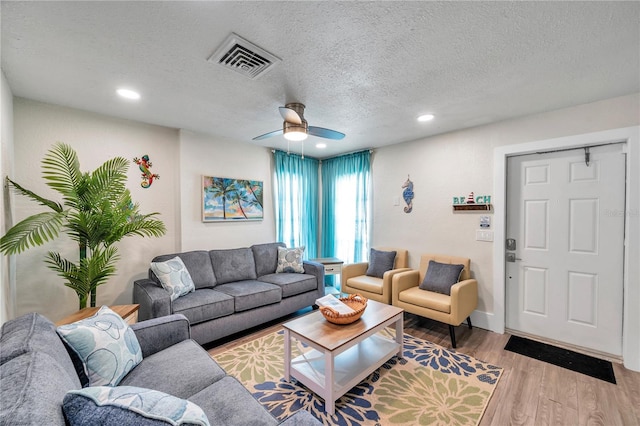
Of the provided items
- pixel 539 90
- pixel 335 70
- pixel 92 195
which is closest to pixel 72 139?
pixel 92 195

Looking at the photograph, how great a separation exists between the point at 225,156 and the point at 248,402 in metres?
3.31

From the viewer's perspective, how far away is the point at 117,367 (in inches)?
55.0

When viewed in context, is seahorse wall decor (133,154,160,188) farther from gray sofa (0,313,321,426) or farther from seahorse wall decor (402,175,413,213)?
seahorse wall decor (402,175,413,213)

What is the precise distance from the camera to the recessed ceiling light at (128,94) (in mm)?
2326

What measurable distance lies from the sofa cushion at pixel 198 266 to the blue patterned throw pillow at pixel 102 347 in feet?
5.14

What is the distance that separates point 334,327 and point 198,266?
6.42ft

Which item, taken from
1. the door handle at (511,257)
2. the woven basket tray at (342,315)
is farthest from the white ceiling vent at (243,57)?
the door handle at (511,257)

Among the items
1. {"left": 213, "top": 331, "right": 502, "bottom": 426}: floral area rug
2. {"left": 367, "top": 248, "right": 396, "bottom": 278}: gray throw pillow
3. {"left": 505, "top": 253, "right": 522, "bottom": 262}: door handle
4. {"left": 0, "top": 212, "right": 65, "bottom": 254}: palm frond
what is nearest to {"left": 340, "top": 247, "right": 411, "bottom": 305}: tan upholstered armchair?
{"left": 367, "top": 248, "right": 396, "bottom": 278}: gray throw pillow

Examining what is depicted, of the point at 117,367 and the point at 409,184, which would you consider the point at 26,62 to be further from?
the point at 409,184

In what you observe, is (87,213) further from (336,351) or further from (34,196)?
(336,351)

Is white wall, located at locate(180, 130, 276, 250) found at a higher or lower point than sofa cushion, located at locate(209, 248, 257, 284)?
higher

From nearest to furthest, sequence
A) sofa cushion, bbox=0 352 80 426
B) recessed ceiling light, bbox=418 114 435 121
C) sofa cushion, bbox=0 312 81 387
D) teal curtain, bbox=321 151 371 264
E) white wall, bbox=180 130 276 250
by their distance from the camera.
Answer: sofa cushion, bbox=0 352 80 426, sofa cushion, bbox=0 312 81 387, recessed ceiling light, bbox=418 114 435 121, white wall, bbox=180 130 276 250, teal curtain, bbox=321 151 371 264

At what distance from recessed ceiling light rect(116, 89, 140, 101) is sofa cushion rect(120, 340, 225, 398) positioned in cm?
217

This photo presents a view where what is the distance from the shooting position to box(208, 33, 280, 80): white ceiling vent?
165 cm
